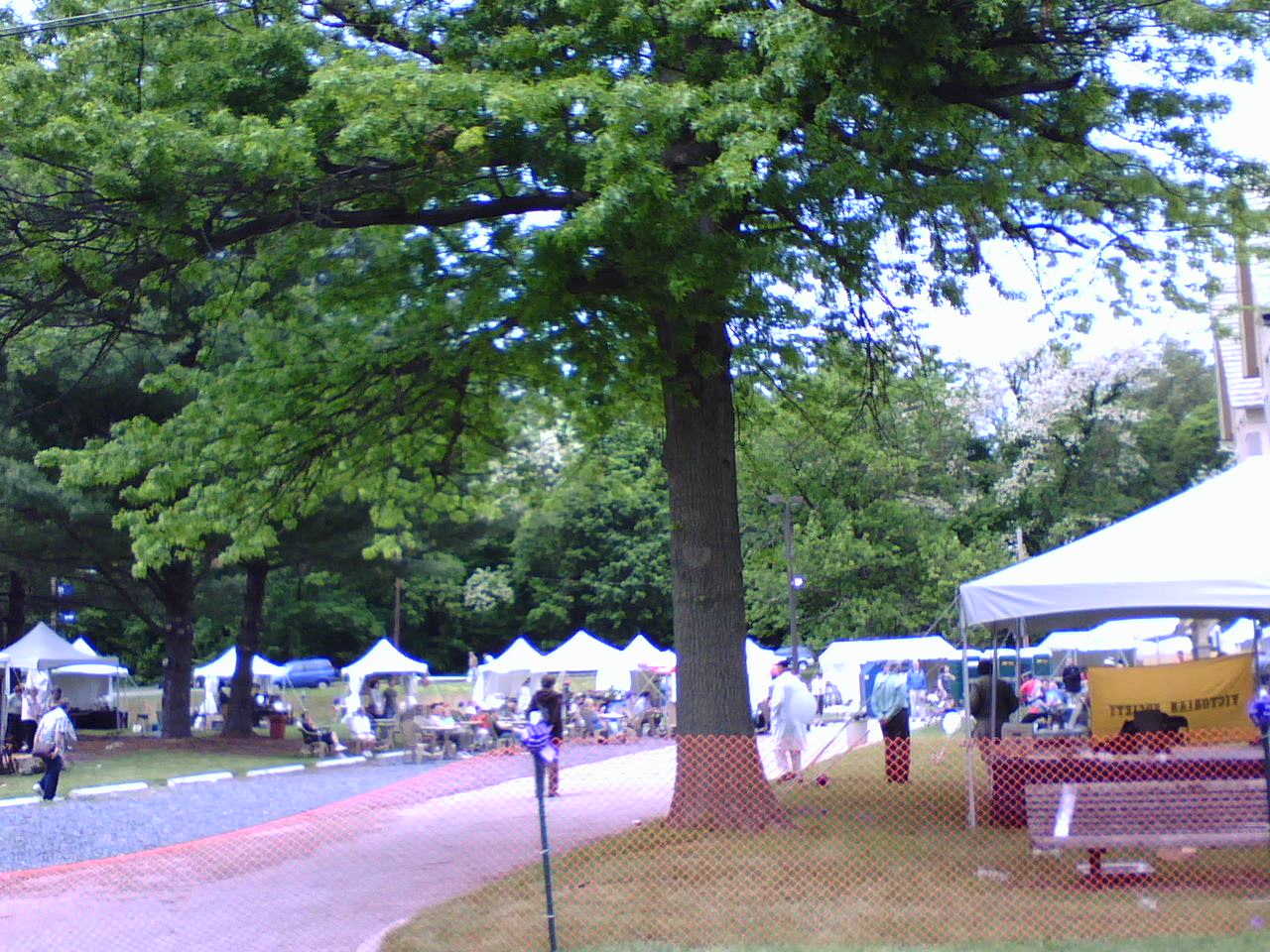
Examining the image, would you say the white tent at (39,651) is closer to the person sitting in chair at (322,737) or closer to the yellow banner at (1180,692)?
the person sitting in chair at (322,737)

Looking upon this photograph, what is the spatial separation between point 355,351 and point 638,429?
670cm

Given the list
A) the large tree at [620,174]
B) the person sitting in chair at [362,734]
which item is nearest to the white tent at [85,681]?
the person sitting in chair at [362,734]

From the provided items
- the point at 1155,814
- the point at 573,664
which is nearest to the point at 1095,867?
the point at 1155,814

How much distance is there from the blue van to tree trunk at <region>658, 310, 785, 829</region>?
52.4 metres

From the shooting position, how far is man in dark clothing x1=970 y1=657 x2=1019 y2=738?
15148 millimetres

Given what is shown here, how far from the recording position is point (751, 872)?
31.6ft

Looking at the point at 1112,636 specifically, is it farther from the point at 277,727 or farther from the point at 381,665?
the point at 277,727

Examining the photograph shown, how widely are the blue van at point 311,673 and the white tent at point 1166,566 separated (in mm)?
54665

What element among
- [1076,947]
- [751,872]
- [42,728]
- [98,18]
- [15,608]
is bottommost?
[1076,947]

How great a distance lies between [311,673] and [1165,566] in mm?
58211

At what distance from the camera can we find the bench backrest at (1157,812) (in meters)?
8.81

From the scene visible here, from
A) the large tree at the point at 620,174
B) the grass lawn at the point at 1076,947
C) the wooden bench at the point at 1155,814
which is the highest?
the large tree at the point at 620,174

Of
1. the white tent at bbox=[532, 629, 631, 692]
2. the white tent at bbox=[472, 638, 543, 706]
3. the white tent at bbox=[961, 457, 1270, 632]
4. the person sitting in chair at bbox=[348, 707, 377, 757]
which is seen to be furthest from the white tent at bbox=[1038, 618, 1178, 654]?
the white tent at bbox=[961, 457, 1270, 632]

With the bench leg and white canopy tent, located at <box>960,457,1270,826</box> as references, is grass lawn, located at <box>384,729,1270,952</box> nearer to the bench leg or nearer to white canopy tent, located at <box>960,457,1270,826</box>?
the bench leg
